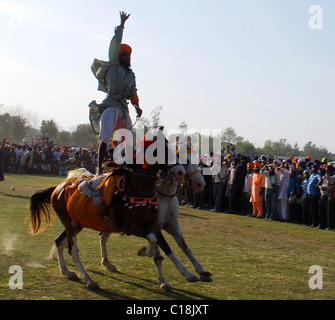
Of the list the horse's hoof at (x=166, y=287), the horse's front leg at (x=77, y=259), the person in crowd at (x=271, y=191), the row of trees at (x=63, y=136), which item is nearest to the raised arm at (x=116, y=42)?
the horse's front leg at (x=77, y=259)

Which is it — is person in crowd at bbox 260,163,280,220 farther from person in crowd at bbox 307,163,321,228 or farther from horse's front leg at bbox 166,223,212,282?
horse's front leg at bbox 166,223,212,282

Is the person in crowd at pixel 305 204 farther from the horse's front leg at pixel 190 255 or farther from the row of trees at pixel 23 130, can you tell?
the row of trees at pixel 23 130

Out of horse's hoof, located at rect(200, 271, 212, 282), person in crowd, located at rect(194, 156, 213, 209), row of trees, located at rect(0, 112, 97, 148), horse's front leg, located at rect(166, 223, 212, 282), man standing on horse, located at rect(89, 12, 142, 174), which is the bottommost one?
horse's hoof, located at rect(200, 271, 212, 282)

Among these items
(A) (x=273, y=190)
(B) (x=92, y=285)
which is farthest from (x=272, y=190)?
(B) (x=92, y=285)

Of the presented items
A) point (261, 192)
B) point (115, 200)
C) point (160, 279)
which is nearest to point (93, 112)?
point (115, 200)

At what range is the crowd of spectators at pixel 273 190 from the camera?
601 inches

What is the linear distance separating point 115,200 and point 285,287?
296cm

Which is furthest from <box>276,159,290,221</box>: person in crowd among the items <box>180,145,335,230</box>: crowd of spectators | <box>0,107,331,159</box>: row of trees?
<box>0,107,331,159</box>: row of trees

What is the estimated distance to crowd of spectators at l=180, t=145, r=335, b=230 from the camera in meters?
15.3

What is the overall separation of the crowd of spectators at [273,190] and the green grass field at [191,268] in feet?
5.95

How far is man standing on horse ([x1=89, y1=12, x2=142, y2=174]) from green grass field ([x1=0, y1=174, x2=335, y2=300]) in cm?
191

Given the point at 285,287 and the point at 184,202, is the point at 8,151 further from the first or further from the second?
the point at 285,287

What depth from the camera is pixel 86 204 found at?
7.23 meters

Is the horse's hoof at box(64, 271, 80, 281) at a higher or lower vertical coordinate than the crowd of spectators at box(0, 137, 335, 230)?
lower
